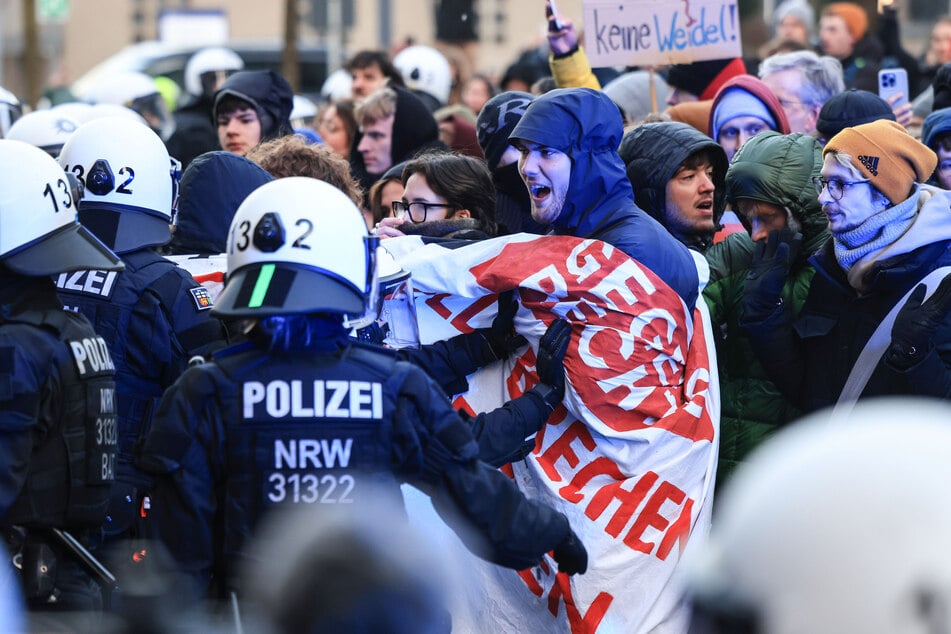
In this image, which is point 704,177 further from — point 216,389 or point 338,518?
point 338,518

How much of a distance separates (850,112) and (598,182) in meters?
1.94

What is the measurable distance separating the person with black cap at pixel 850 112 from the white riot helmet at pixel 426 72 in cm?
540

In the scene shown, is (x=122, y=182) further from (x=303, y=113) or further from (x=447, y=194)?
(x=303, y=113)

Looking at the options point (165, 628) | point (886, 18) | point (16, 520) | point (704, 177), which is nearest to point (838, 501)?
point (165, 628)

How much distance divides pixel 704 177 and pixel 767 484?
4.24 metres

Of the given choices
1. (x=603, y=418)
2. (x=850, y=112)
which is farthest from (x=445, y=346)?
(x=850, y=112)

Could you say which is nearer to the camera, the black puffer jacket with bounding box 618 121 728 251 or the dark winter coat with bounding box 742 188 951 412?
the dark winter coat with bounding box 742 188 951 412

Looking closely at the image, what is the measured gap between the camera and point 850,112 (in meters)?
6.34

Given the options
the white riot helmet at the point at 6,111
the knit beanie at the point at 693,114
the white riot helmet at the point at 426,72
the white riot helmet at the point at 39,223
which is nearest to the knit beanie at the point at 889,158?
the knit beanie at the point at 693,114

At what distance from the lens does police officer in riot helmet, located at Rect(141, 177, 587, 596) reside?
3293 mm

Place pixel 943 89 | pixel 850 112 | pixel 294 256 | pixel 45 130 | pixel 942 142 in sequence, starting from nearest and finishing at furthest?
pixel 294 256 < pixel 942 142 < pixel 850 112 < pixel 943 89 < pixel 45 130

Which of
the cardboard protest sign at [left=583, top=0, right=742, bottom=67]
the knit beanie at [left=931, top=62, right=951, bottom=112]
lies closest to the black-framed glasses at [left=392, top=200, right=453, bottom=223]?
the cardboard protest sign at [left=583, top=0, right=742, bottom=67]

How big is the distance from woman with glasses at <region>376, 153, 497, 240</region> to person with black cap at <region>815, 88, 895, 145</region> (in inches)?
62.4

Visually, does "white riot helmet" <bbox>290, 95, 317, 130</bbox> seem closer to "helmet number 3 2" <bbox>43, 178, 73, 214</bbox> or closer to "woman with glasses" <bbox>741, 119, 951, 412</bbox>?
"woman with glasses" <bbox>741, 119, 951, 412</bbox>
